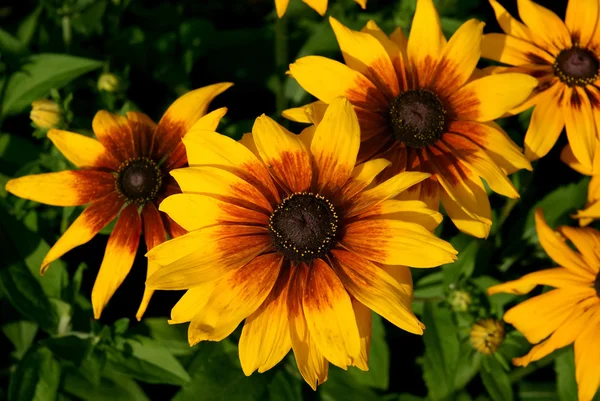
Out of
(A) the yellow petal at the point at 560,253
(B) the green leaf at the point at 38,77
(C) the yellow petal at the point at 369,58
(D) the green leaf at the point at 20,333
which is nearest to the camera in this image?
(C) the yellow petal at the point at 369,58

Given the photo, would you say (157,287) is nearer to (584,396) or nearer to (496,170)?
(496,170)

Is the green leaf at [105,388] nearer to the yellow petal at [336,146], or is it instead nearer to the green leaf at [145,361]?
the green leaf at [145,361]

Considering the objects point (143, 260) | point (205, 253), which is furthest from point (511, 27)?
point (143, 260)

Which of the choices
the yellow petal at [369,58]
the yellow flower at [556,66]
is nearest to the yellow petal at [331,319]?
the yellow petal at [369,58]

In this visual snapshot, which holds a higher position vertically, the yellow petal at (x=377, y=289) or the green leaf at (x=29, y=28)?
the green leaf at (x=29, y=28)

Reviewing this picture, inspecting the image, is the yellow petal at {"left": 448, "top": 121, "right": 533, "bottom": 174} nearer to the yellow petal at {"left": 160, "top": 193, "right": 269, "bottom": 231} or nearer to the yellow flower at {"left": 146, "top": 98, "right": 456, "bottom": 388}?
the yellow flower at {"left": 146, "top": 98, "right": 456, "bottom": 388}

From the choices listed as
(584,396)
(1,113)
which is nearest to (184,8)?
(1,113)

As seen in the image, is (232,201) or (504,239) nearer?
(232,201)
